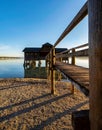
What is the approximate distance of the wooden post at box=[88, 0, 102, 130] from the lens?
1003 mm

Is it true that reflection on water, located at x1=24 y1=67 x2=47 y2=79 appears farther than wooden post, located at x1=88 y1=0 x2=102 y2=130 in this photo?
Yes

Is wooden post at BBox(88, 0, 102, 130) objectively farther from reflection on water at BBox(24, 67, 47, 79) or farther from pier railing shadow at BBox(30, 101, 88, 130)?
reflection on water at BBox(24, 67, 47, 79)

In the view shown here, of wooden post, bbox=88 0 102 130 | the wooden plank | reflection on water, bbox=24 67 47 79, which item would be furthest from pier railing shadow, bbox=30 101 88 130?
reflection on water, bbox=24 67 47 79

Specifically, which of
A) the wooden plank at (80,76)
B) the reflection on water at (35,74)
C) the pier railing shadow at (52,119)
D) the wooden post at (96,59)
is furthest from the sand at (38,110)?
the reflection on water at (35,74)

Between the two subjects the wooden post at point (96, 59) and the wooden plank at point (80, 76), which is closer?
the wooden post at point (96, 59)

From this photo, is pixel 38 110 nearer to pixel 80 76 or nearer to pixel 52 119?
pixel 52 119

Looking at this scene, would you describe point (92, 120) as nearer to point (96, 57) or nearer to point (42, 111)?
point (96, 57)

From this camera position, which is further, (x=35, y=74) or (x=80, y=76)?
(x=35, y=74)

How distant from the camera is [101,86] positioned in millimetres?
1012

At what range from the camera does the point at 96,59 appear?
106 centimetres

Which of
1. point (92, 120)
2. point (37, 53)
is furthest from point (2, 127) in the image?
point (37, 53)

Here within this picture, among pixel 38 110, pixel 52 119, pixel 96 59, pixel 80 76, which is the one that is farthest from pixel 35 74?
pixel 96 59

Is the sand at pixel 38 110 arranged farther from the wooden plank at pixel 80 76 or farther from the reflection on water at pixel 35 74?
the reflection on water at pixel 35 74

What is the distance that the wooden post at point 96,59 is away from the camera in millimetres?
1003
